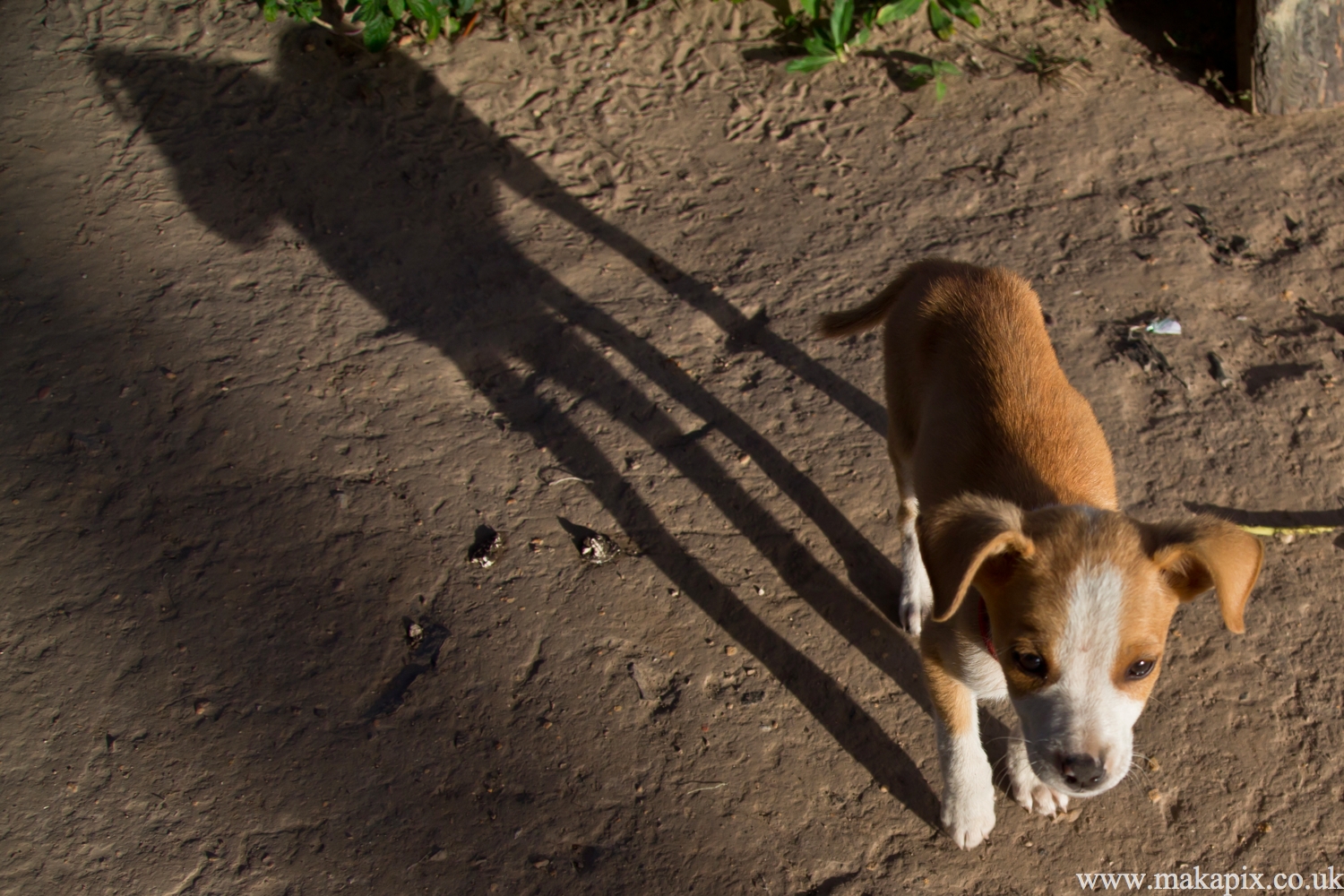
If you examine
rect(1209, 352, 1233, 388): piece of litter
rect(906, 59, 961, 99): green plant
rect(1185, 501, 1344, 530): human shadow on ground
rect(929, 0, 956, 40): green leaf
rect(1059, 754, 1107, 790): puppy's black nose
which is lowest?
rect(1185, 501, 1344, 530): human shadow on ground

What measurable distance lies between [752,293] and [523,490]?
1528mm

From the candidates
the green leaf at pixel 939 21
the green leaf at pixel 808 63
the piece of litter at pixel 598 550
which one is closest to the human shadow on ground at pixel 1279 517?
the piece of litter at pixel 598 550

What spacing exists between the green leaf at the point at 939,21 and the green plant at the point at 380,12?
2.71 m

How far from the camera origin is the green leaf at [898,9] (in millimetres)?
5311

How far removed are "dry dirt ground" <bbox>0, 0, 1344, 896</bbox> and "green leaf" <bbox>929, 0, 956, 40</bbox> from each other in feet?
0.64

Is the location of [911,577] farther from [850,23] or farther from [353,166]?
[850,23]

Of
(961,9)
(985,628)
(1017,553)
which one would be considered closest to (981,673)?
(985,628)

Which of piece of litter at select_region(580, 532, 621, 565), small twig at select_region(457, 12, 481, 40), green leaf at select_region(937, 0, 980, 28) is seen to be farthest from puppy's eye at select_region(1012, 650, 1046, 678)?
small twig at select_region(457, 12, 481, 40)

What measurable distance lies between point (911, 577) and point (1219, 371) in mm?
1842

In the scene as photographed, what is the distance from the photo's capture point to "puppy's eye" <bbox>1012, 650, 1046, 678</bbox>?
215cm

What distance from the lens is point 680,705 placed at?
3.06 m

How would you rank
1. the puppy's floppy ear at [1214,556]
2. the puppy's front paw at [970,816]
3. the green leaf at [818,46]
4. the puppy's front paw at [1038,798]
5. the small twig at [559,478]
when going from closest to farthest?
the puppy's floppy ear at [1214,556]
the puppy's front paw at [970,816]
the puppy's front paw at [1038,798]
the small twig at [559,478]
the green leaf at [818,46]

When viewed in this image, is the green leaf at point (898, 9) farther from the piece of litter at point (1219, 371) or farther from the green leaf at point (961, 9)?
the piece of litter at point (1219, 371)

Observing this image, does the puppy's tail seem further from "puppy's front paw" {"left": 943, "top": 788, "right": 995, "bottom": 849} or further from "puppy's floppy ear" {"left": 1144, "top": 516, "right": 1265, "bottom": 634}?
"puppy's front paw" {"left": 943, "top": 788, "right": 995, "bottom": 849}
